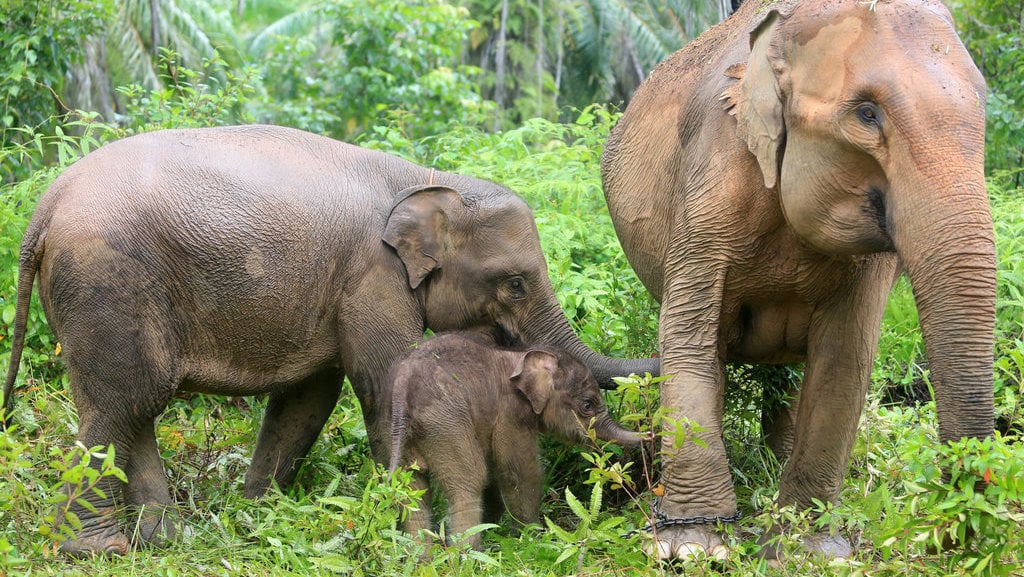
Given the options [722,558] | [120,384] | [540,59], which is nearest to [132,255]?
[120,384]

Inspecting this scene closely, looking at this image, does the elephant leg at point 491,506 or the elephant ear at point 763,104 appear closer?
the elephant ear at point 763,104

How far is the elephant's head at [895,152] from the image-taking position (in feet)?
11.9

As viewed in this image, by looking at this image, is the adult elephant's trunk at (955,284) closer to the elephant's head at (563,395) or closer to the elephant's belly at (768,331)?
the elephant's belly at (768,331)

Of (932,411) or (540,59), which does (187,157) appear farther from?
(540,59)

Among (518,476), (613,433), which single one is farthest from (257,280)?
(613,433)

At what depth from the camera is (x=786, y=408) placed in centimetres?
589

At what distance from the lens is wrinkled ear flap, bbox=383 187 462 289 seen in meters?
5.43

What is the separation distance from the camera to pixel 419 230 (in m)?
5.45

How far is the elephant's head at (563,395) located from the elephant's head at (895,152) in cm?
139

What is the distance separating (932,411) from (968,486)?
3120mm

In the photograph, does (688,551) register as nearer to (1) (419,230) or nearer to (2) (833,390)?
(2) (833,390)

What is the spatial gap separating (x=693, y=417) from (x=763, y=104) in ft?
3.87

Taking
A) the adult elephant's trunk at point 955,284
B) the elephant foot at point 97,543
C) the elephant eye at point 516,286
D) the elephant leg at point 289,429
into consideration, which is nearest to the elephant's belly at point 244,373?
the elephant leg at point 289,429

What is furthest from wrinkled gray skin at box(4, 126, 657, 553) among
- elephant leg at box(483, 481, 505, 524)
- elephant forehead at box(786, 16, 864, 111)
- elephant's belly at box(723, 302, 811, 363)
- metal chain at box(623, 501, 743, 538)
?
elephant forehead at box(786, 16, 864, 111)
